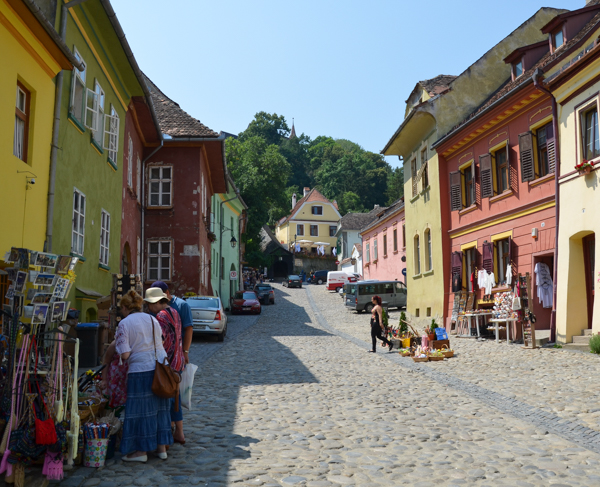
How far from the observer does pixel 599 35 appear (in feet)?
51.9

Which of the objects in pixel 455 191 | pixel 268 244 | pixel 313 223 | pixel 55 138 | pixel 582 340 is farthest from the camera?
pixel 313 223

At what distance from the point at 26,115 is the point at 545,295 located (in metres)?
13.6

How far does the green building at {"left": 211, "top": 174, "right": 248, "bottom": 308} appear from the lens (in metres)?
34.3

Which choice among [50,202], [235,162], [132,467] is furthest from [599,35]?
[235,162]

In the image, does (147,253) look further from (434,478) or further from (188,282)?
(434,478)

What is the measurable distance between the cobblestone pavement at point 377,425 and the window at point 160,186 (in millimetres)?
12017

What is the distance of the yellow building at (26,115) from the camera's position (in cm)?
Result: 952

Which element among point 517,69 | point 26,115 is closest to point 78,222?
point 26,115

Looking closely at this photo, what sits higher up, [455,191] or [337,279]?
[455,191]

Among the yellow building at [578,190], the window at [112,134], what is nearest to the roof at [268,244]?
the window at [112,134]

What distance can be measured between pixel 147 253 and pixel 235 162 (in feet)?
95.9

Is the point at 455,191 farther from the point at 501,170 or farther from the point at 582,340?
the point at 582,340

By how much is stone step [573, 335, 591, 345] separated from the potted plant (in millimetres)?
3864

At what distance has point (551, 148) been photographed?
1670 centimetres
